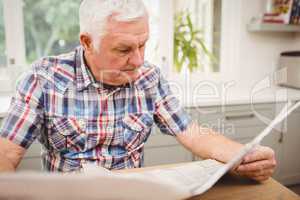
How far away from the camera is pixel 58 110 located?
3.49ft

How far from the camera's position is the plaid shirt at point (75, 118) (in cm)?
104

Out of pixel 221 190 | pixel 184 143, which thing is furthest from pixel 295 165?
pixel 221 190

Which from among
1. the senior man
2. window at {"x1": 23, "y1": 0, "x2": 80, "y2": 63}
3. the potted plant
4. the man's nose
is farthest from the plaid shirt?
the potted plant

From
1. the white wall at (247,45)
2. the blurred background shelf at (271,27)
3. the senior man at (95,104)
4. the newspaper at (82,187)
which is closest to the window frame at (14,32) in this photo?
the senior man at (95,104)

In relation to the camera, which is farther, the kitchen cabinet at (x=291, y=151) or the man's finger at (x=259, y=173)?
the kitchen cabinet at (x=291, y=151)

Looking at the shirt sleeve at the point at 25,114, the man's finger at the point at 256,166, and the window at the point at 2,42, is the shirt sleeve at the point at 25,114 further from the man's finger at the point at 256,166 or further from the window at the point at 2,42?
the window at the point at 2,42

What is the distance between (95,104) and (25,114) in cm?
24

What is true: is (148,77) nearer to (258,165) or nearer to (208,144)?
(208,144)

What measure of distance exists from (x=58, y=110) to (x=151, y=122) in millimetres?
352

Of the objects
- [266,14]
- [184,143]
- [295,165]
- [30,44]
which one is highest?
[266,14]

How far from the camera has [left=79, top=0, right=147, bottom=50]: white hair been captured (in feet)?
3.13

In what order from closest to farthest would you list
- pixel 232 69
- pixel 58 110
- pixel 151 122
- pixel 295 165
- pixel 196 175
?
pixel 196 175, pixel 58 110, pixel 151 122, pixel 295 165, pixel 232 69

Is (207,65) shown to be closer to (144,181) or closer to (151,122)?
(151,122)

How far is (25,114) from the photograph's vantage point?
1.02 meters
